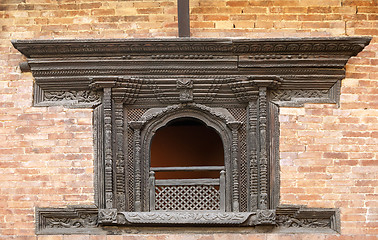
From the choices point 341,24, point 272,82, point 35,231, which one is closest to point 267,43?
point 272,82

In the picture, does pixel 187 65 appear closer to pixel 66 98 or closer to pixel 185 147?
pixel 66 98

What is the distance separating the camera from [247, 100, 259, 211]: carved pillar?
5.29 m

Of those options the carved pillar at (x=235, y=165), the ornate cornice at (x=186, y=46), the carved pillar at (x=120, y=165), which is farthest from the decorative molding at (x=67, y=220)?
the ornate cornice at (x=186, y=46)

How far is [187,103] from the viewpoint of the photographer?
212 inches

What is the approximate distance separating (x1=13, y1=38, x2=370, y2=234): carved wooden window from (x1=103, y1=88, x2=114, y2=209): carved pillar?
0.01 metres

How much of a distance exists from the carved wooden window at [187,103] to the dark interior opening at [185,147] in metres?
2.23

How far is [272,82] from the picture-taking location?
529 centimetres

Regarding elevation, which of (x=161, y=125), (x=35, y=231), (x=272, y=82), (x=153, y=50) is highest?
(x=153, y=50)

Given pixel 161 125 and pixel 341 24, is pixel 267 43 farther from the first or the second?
pixel 161 125

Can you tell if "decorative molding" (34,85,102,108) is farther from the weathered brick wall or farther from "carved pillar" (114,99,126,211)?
"carved pillar" (114,99,126,211)

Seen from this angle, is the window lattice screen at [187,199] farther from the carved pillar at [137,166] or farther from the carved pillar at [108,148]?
the carved pillar at [108,148]

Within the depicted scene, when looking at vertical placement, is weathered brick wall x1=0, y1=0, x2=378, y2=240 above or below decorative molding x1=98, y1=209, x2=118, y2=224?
above

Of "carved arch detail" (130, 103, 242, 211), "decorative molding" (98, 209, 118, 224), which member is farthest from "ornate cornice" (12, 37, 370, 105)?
"decorative molding" (98, 209, 118, 224)

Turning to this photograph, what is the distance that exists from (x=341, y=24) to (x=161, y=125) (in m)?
2.20
